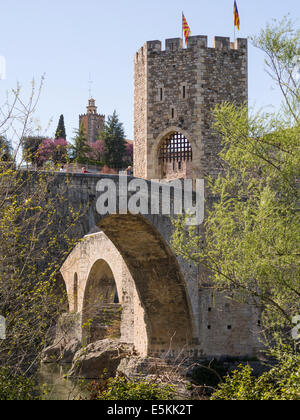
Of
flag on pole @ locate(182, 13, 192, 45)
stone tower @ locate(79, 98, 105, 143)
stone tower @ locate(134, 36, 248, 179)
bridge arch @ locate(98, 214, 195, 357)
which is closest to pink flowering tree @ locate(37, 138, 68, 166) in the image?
bridge arch @ locate(98, 214, 195, 357)

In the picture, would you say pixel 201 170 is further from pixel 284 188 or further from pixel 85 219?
pixel 284 188

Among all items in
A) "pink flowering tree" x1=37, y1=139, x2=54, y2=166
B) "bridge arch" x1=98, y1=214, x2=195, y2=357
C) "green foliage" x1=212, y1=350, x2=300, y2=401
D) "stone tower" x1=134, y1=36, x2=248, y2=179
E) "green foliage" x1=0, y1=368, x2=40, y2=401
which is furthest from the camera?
"stone tower" x1=134, y1=36, x2=248, y2=179

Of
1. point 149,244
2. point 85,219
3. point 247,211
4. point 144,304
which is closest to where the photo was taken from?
point 247,211

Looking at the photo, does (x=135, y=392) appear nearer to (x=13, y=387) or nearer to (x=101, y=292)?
(x=13, y=387)

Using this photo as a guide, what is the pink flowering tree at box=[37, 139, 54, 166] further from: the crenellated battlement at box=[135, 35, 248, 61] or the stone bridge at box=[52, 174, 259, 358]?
the crenellated battlement at box=[135, 35, 248, 61]

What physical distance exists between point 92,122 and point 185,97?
3207 cm

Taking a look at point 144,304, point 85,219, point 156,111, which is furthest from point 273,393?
point 156,111

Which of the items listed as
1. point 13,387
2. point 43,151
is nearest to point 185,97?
point 43,151

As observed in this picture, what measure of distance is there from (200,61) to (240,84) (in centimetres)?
119

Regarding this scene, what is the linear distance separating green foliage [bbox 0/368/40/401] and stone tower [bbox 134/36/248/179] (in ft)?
30.7

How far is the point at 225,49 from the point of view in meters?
14.9

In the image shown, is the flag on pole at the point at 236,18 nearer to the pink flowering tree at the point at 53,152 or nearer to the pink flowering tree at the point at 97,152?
the pink flowering tree at the point at 53,152

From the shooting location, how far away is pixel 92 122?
46000 mm

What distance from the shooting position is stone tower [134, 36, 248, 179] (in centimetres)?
1451
